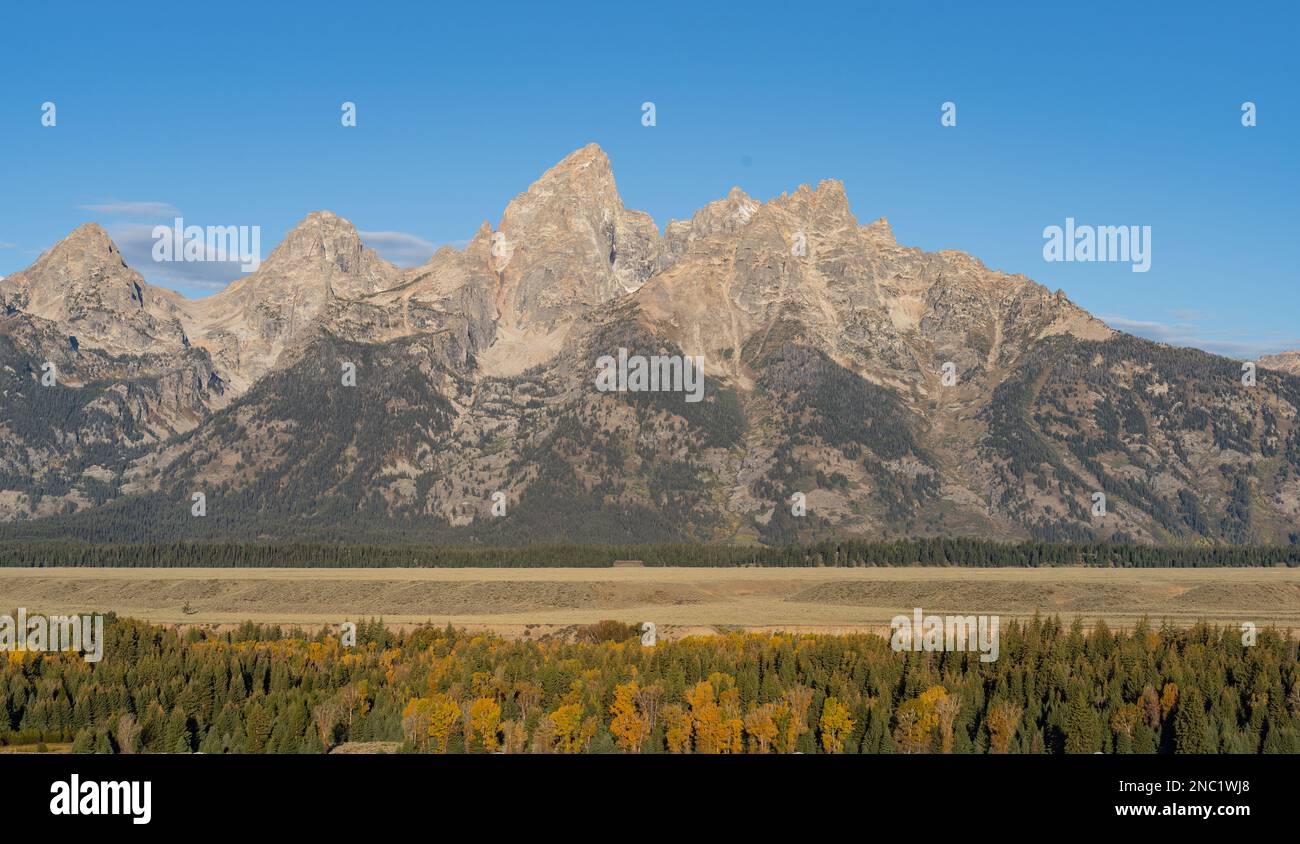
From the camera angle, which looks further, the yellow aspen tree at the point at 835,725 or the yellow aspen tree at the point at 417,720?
the yellow aspen tree at the point at 417,720

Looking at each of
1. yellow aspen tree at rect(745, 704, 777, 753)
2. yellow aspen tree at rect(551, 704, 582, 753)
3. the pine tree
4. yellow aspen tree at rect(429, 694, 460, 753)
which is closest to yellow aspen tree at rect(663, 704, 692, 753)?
yellow aspen tree at rect(745, 704, 777, 753)

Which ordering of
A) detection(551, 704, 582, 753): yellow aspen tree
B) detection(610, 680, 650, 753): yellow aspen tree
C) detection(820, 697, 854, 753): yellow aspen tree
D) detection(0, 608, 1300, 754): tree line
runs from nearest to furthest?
detection(0, 608, 1300, 754): tree line
detection(820, 697, 854, 753): yellow aspen tree
detection(551, 704, 582, 753): yellow aspen tree
detection(610, 680, 650, 753): yellow aspen tree

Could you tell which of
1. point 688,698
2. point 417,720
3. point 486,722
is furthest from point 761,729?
point 417,720

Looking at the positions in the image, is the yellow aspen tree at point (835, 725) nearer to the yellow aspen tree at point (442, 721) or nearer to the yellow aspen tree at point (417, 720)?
the yellow aspen tree at point (442, 721)

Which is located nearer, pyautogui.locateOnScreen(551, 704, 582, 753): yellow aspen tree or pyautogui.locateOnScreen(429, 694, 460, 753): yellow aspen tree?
pyautogui.locateOnScreen(551, 704, 582, 753): yellow aspen tree

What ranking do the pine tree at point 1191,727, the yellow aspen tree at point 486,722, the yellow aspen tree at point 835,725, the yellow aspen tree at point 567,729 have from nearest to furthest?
the pine tree at point 1191,727 < the yellow aspen tree at point 835,725 < the yellow aspen tree at point 567,729 < the yellow aspen tree at point 486,722

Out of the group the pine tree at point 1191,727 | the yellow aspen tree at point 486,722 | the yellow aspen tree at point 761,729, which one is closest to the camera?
the pine tree at point 1191,727

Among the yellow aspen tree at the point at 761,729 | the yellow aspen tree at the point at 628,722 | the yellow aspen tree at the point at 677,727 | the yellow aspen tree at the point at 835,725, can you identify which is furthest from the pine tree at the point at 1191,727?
the yellow aspen tree at the point at 628,722

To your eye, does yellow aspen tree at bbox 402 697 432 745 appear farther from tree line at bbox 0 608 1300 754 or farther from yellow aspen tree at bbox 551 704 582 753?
yellow aspen tree at bbox 551 704 582 753

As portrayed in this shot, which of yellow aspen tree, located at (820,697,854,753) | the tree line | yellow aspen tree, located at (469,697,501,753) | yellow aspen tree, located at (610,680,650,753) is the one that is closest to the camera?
the tree line
